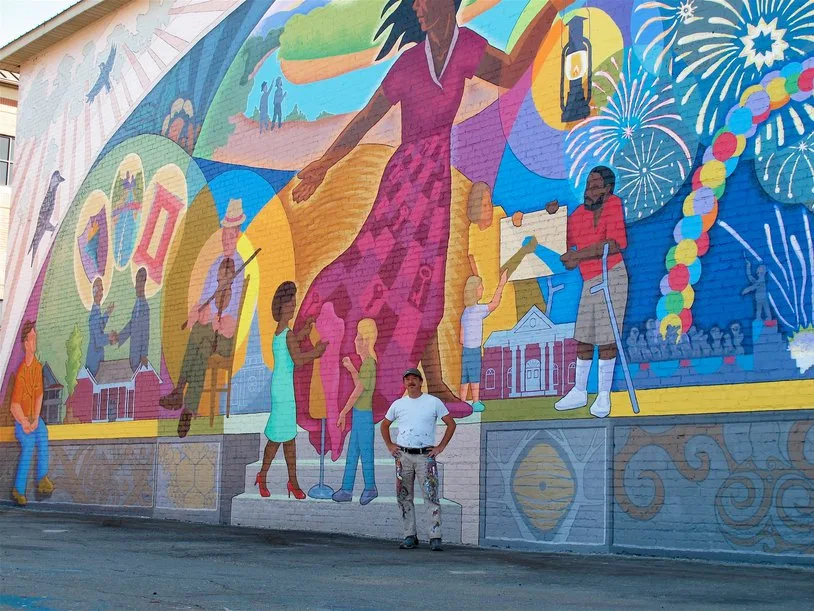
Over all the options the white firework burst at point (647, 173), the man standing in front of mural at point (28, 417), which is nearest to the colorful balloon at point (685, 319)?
the white firework burst at point (647, 173)

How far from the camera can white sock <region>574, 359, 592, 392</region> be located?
1265cm

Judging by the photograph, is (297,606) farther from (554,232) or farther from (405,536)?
(554,232)

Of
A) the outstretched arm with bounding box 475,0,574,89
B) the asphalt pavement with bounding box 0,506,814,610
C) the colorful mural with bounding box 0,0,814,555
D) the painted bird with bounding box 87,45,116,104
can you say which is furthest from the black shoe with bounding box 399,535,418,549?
the painted bird with bounding box 87,45,116,104

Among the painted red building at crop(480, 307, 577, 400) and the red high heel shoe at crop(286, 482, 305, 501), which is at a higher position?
the painted red building at crop(480, 307, 577, 400)

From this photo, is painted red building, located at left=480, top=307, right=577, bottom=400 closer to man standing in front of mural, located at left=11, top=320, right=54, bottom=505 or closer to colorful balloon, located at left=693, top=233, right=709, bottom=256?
colorful balloon, located at left=693, top=233, right=709, bottom=256

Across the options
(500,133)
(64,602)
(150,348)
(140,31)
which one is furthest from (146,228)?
(64,602)

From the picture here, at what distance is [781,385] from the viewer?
1103cm

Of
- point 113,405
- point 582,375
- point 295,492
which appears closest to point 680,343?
point 582,375

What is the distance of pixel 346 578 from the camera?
8.98 m

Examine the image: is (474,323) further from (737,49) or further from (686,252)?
(737,49)

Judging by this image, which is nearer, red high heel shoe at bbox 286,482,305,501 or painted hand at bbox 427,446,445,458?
painted hand at bbox 427,446,445,458

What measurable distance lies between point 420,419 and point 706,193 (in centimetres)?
352

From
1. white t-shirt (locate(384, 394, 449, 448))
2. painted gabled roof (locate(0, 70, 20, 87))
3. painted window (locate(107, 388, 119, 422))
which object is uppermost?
painted gabled roof (locate(0, 70, 20, 87))

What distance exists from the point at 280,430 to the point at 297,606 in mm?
9211
